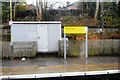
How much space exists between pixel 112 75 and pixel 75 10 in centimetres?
856

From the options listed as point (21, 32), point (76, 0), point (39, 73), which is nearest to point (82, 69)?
point (39, 73)

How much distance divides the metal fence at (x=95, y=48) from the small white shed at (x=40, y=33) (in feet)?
3.17

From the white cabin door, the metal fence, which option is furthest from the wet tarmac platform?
the white cabin door

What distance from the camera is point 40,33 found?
12.2 meters

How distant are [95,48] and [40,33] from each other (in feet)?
8.74

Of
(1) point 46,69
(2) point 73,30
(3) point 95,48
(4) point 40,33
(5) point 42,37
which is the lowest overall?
(1) point 46,69

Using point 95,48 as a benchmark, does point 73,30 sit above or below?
above

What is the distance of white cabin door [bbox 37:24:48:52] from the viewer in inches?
476

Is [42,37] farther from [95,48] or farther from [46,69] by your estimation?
[46,69]

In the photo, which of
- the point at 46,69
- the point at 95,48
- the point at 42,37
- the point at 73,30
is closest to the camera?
the point at 46,69

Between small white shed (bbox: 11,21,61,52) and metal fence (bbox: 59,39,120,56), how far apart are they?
38.0 inches

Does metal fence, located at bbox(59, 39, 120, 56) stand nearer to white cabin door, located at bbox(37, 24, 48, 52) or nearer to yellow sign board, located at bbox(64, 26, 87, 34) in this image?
yellow sign board, located at bbox(64, 26, 87, 34)

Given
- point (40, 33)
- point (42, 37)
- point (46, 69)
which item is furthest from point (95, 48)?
point (46, 69)

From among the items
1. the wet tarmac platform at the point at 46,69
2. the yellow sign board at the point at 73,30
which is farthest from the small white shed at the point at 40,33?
the wet tarmac platform at the point at 46,69
